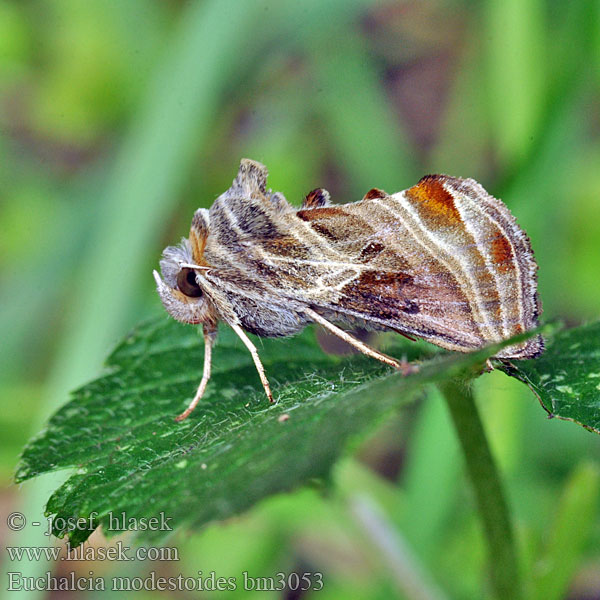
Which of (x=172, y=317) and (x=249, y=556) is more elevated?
(x=172, y=317)

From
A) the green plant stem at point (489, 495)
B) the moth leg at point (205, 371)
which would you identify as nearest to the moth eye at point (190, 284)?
the moth leg at point (205, 371)

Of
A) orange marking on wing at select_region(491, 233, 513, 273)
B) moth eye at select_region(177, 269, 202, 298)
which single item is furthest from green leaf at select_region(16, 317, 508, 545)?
orange marking on wing at select_region(491, 233, 513, 273)

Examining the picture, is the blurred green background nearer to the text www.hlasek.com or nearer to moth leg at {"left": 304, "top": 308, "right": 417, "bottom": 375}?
the text www.hlasek.com

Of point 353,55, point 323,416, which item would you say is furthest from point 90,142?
point 323,416

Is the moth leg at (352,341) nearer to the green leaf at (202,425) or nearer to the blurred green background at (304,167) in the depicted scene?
the green leaf at (202,425)

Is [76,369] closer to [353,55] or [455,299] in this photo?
[455,299]

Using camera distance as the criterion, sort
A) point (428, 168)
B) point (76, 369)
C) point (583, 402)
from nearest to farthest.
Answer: point (583, 402) → point (76, 369) → point (428, 168)
